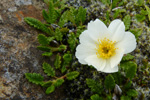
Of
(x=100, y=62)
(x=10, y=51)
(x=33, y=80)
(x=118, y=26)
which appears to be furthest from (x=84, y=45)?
(x=10, y=51)

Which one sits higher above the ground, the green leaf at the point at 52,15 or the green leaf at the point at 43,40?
the green leaf at the point at 52,15

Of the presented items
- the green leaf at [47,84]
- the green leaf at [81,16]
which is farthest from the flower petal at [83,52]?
the green leaf at [81,16]

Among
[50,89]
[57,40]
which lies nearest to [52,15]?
[57,40]

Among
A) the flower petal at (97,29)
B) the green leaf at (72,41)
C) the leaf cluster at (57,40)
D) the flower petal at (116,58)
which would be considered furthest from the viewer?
the green leaf at (72,41)

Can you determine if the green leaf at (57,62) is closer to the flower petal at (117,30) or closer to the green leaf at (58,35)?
the green leaf at (58,35)

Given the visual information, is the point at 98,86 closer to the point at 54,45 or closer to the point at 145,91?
the point at 145,91

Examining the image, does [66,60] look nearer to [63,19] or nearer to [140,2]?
[63,19]
